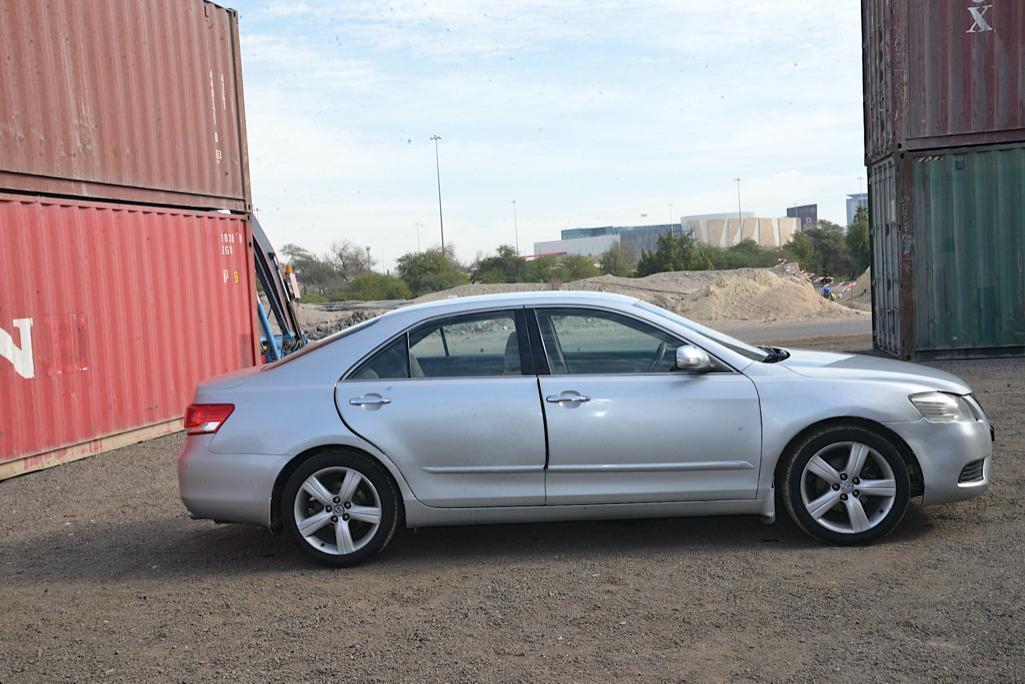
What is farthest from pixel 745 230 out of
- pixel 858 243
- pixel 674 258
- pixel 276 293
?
pixel 276 293

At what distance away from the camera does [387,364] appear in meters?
5.93

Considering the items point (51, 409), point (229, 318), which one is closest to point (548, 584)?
point (51, 409)

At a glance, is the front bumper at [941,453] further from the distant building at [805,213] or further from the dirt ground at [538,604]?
the distant building at [805,213]

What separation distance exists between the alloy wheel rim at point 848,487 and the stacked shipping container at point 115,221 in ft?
22.9

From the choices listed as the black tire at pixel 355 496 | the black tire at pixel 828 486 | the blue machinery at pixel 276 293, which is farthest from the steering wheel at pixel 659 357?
the blue machinery at pixel 276 293

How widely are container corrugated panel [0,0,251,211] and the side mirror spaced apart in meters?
6.65

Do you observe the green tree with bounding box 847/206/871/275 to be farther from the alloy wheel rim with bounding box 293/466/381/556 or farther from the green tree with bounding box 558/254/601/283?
A: the alloy wheel rim with bounding box 293/466/381/556

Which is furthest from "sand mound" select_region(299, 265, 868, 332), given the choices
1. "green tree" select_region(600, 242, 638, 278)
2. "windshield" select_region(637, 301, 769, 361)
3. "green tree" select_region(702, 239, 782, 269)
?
"green tree" select_region(600, 242, 638, 278)

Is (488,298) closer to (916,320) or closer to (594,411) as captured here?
(594,411)

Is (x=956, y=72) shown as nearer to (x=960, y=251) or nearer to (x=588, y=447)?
(x=960, y=251)

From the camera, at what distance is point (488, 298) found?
A: 246 inches

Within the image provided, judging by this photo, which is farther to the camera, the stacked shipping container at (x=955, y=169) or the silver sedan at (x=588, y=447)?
the stacked shipping container at (x=955, y=169)

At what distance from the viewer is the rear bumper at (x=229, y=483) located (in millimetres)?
5734

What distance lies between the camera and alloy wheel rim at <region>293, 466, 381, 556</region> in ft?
18.7
